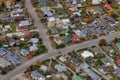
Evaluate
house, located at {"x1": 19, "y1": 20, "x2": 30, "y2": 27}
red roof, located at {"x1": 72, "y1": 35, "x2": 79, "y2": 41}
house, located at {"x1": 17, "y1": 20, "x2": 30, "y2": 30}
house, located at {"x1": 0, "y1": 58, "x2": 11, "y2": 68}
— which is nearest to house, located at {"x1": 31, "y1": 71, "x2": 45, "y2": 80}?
house, located at {"x1": 0, "y1": 58, "x2": 11, "y2": 68}

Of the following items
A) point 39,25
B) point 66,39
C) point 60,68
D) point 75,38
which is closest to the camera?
point 60,68

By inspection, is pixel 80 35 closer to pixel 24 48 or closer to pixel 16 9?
pixel 24 48

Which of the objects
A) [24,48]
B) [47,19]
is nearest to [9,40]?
[24,48]

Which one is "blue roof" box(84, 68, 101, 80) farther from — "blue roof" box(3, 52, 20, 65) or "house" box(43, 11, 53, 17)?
"house" box(43, 11, 53, 17)

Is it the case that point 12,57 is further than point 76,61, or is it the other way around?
point 12,57

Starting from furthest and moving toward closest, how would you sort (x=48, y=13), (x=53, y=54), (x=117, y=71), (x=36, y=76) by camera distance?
(x=48, y=13)
(x=53, y=54)
(x=117, y=71)
(x=36, y=76)

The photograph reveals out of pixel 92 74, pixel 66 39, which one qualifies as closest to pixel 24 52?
pixel 66 39

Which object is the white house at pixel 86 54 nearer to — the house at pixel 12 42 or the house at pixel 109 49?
the house at pixel 109 49

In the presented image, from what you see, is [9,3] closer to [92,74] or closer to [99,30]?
[99,30]

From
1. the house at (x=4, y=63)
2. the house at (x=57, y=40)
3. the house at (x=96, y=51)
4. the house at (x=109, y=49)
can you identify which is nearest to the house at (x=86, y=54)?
the house at (x=96, y=51)
